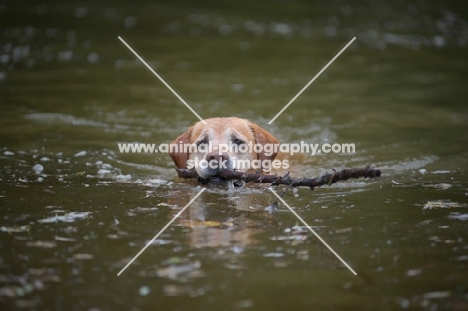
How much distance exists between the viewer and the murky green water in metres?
4.92

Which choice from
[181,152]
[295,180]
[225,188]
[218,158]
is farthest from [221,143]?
[295,180]

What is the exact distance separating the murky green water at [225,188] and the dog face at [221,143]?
0.38m

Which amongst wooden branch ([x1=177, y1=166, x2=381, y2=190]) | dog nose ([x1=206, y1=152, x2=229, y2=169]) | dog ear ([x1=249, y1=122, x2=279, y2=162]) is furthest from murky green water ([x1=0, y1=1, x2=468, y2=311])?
dog ear ([x1=249, y1=122, x2=279, y2=162])

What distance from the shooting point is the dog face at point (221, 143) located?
24.0 feet

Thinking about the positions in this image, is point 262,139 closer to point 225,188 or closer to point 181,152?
point 181,152

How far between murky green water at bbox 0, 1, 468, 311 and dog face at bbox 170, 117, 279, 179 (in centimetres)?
38

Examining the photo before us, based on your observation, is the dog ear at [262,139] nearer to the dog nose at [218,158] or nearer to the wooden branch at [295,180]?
the wooden branch at [295,180]

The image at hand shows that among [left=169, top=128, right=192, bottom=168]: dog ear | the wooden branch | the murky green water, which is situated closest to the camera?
the murky green water

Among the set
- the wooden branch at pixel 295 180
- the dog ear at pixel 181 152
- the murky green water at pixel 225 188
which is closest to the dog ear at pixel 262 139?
the murky green water at pixel 225 188

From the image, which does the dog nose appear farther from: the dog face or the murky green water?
the murky green water

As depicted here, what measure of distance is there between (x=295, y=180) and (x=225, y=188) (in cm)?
106

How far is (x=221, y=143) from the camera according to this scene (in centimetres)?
798

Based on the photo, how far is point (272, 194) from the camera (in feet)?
25.4

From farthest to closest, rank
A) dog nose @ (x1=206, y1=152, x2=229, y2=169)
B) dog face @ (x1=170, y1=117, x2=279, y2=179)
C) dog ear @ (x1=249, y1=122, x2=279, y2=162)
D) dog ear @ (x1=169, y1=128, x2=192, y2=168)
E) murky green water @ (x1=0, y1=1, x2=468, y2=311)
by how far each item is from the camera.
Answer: dog ear @ (x1=249, y1=122, x2=279, y2=162), dog ear @ (x1=169, y1=128, x2=192, y2=168), dog face @ (x1=170, y1=117, x2=279, y2=179), dog nose @ (x1=206, y1=152, x2=229, y2=169), murky green water @ (x1=0, y1=1, x2=468, y2=311)
